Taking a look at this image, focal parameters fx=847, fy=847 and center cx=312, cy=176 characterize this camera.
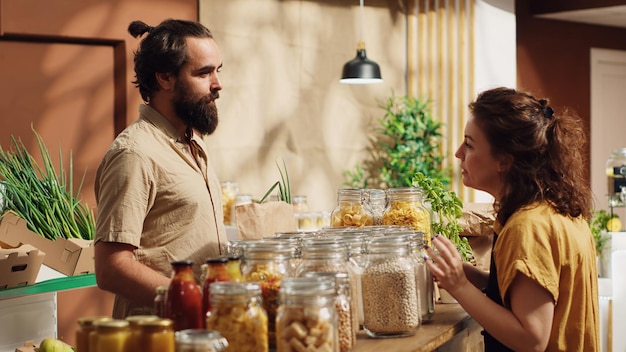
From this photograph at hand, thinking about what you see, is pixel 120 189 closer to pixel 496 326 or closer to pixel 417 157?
pixel 496 326

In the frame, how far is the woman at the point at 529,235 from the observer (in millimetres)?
1985

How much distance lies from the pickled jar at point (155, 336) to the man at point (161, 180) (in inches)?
29.5

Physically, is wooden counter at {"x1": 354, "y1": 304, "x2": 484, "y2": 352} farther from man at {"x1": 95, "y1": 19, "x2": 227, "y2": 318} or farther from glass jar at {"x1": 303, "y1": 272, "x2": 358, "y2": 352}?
man at {"x1": 95, "y1": 19, "x2": 227, "y2": 318}

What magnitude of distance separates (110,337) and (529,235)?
1.04m

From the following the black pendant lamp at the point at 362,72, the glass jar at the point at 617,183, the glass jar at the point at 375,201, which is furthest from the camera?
the black pendant lamp at the point at 362,72

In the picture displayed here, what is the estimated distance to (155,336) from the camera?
55.9 inches

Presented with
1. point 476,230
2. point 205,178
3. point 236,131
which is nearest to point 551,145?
point 476,230

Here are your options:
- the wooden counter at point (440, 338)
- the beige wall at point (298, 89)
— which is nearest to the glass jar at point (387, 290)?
the wooden counter at point (440, 338)

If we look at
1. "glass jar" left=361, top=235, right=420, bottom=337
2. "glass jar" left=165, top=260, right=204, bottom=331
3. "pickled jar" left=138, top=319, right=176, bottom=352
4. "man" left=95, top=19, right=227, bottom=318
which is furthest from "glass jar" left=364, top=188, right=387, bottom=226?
"pickled jar" left=138, top=319, right=176, bottom=352

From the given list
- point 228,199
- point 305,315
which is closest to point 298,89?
point 228,199

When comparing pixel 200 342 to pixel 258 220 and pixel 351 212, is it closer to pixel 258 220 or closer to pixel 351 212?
pixel 258 220

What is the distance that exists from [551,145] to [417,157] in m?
5.05

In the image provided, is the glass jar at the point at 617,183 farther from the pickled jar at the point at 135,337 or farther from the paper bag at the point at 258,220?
the pickled jar at the point at 135,337

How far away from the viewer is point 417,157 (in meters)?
7.19
